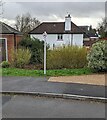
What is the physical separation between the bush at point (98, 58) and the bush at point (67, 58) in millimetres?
1426

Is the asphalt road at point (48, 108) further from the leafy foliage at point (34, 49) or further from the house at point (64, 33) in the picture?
the house at point (64, 33)

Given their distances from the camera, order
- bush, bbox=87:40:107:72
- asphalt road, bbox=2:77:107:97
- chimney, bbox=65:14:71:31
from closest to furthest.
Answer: asphalt road, bbox=2:77:107:97
bush, bbox=87:40:107:72
chimney, bbox=65:14:71:31

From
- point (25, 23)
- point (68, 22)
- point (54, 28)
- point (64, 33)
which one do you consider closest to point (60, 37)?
point (64, 33)

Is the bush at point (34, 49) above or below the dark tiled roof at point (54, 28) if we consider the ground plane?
below

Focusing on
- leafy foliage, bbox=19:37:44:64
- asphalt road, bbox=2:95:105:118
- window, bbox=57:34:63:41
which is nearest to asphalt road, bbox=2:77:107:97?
asphalt road, bbox=2:95:105:118

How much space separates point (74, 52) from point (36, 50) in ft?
16.7

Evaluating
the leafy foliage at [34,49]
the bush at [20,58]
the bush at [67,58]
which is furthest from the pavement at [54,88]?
the leafy foliage at [34,49]

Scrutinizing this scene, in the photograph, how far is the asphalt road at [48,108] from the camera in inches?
229

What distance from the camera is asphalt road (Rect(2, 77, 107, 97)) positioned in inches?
310

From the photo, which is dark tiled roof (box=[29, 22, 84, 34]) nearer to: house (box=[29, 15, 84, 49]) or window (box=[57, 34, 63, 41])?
house (box=[29, 15, 84, 49])

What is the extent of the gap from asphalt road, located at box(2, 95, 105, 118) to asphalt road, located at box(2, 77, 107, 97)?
76 cm

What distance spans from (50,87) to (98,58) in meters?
4.30

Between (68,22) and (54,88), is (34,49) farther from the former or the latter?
(68,22)

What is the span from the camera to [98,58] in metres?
12.0
